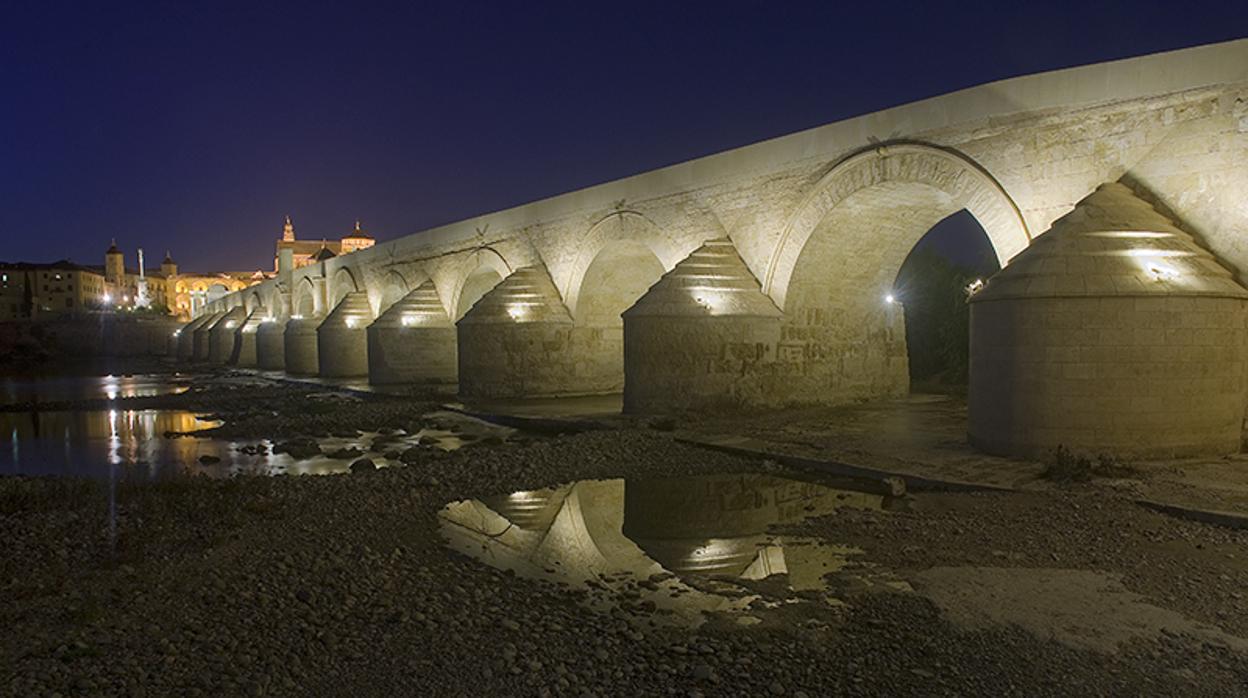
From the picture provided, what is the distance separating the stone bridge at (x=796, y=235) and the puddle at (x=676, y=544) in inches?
157

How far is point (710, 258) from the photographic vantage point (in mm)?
11695

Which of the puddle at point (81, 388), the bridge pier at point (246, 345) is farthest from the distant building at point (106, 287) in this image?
the puddle at point (81, 388)

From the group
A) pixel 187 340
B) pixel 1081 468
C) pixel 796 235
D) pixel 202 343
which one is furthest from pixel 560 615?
pixel 187 340

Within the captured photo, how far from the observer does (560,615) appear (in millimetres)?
3895

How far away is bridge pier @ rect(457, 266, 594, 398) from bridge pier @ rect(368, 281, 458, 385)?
4.43 m

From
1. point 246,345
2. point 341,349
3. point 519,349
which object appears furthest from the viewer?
point 246,345

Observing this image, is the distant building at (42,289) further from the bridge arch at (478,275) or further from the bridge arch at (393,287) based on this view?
the bridge arch at (478,275)

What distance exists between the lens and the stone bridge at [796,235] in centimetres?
708

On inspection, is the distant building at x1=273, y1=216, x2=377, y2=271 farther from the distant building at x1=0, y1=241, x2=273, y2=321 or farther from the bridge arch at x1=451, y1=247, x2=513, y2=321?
the bridge arch at x1=451, y1=247, x2=513, y2=321

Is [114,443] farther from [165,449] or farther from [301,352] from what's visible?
[301,352]

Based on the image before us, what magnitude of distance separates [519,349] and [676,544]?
395 inches

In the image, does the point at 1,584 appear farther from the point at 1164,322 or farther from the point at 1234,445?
the point at 1234,445

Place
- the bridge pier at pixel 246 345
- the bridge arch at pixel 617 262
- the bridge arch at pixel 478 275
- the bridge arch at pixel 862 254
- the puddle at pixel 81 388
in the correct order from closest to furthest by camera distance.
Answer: the bridge arch at pixel 862 254 → the bridge arch at pixel 617 262 → the puddle at pixel 81 388 → the bridge arch at pixel 478 275 → the bridge pier at pixel 246 345

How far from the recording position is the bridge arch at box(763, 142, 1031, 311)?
8.43 meters
